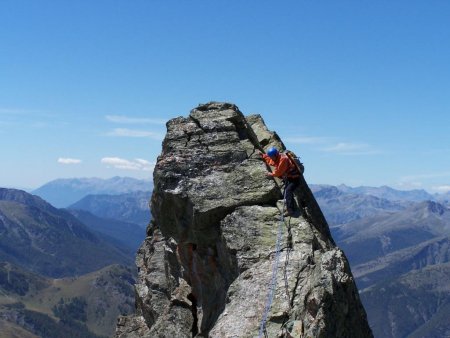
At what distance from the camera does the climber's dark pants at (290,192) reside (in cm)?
3036

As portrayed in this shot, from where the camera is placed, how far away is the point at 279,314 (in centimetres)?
2361

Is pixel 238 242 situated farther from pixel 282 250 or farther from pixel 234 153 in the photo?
pixel 234 153

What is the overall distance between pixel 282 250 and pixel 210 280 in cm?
821

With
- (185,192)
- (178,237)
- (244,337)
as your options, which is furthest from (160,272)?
(244,337)

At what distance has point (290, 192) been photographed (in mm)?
30484

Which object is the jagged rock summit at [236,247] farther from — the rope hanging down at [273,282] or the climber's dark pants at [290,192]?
the climber's dark pants at [290,192]

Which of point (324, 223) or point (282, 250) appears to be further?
point (324, 223)

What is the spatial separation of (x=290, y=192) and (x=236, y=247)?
14.6 ft

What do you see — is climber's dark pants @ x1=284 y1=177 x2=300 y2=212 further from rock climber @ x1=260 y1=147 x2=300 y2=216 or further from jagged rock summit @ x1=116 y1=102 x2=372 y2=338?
jagged rock summit @ x1=116 y1=102 x2=372 y2=338

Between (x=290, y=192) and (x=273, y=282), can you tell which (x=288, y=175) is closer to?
(x=290, y=192)

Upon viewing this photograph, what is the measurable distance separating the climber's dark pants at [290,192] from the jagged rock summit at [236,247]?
1.91 feet

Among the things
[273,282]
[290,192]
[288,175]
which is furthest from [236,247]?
[288,175]

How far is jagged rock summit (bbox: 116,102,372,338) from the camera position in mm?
23609

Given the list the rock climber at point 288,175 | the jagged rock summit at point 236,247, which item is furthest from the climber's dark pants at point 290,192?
the jagged rock summit at point 236,247
